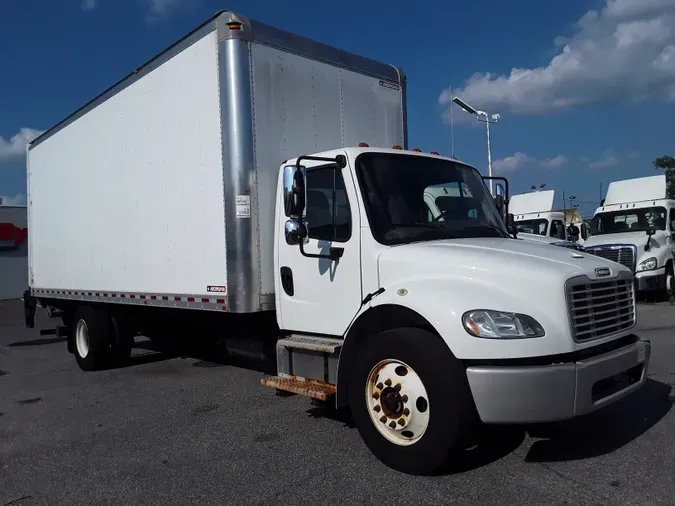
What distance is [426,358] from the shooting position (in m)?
3.99

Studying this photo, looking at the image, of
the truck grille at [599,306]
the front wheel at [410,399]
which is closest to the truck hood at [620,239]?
the truck grille at [599,306]

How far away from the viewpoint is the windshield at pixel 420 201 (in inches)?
191

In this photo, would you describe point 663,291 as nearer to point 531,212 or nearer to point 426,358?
point 531,212

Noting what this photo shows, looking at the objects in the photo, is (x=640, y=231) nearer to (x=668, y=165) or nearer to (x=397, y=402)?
(x=397, y=402)

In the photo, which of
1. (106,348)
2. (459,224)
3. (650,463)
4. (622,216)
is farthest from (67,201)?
(622,216)

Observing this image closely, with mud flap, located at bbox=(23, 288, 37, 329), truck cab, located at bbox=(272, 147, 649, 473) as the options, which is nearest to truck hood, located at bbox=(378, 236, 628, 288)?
truck cab, located at bbox=(272, 147, 649, 473)

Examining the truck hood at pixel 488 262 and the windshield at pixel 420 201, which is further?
the windshield at pixel 420 201

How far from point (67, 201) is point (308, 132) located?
4.91 meters

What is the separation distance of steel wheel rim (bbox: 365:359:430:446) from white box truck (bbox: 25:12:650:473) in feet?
0.04

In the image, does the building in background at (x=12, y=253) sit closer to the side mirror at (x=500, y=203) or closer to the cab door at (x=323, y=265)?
the cab door at (x=323, y=265)

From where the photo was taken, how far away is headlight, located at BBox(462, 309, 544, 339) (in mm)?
3848

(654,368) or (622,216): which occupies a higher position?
(622,216)

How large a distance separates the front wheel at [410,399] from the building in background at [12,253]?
28.7 meters

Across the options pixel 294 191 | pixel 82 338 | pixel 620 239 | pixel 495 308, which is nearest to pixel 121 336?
pixel 82 338
